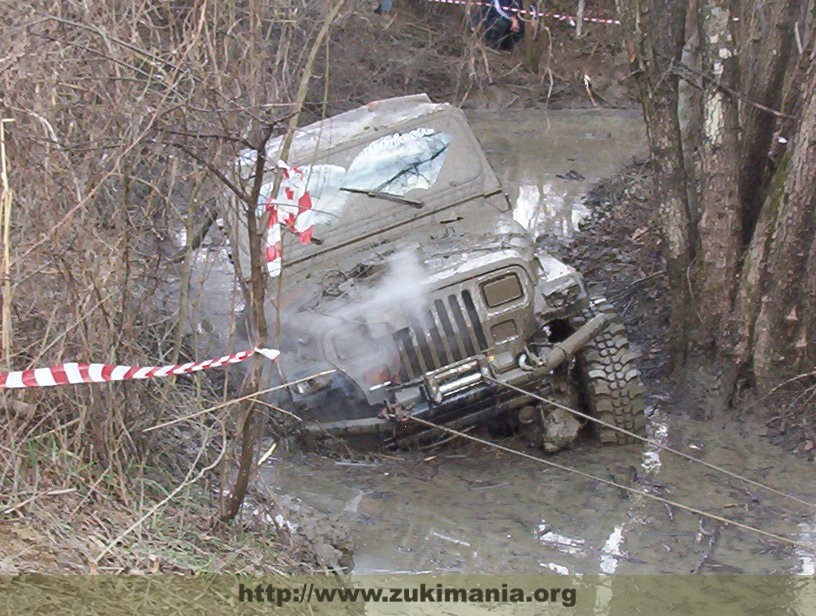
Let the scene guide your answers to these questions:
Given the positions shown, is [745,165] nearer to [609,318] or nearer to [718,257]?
[718,257]

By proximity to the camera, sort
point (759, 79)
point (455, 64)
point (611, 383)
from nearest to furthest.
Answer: point (611, 383) → point (759, 79) → point (455, 64)

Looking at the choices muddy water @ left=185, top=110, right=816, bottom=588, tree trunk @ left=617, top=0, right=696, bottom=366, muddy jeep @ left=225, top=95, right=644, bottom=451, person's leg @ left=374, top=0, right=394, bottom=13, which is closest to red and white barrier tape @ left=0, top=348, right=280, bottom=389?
muddy water @ left=185, top=110, right=816, bottom=588

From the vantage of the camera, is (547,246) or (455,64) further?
(455,64)

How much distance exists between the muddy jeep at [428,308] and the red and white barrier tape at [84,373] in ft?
3.73

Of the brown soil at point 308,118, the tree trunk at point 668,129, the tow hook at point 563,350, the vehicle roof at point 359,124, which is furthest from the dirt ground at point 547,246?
the tow hook at point 563,350

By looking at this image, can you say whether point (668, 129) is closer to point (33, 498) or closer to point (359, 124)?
point (359, 124)

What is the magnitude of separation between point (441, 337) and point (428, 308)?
166 mm

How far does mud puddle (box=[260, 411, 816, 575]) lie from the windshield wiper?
148 centimetres

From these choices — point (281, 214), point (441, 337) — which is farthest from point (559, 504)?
point (281, 214)

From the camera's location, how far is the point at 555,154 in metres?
13.3

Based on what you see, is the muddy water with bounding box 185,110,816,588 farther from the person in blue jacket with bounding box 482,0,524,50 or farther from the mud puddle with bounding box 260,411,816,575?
the person in blue jacket with bounding box 482,0,524,50

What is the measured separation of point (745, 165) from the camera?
25.3 feet

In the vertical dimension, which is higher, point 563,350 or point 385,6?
point 385,6

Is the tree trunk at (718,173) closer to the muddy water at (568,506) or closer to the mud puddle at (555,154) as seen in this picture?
the muddy water at (568,506)
